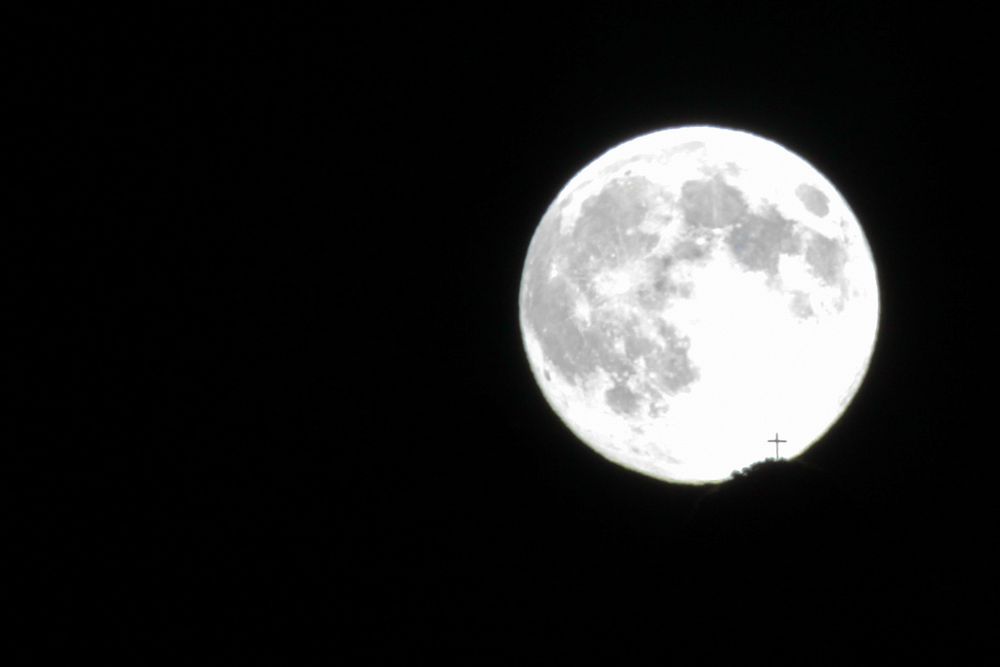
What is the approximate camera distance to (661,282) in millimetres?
5367

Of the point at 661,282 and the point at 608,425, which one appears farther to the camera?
the point at 608,425

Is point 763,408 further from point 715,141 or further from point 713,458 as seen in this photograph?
point 715,141

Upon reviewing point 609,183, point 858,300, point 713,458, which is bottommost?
point 713,458

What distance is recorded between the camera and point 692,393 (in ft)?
17.8

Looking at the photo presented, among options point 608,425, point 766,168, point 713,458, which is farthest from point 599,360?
point 766,168

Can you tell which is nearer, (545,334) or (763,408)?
(763,408)

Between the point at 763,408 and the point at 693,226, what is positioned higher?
the point at 693,226

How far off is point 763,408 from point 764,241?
866 millimetres

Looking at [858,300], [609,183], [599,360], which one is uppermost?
[609,183]

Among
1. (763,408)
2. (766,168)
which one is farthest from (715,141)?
(763,408)

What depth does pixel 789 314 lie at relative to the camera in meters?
5.38

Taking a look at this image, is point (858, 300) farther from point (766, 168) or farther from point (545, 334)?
point (545, 334)

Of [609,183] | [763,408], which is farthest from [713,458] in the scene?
[609,183]

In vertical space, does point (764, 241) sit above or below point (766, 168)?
below
